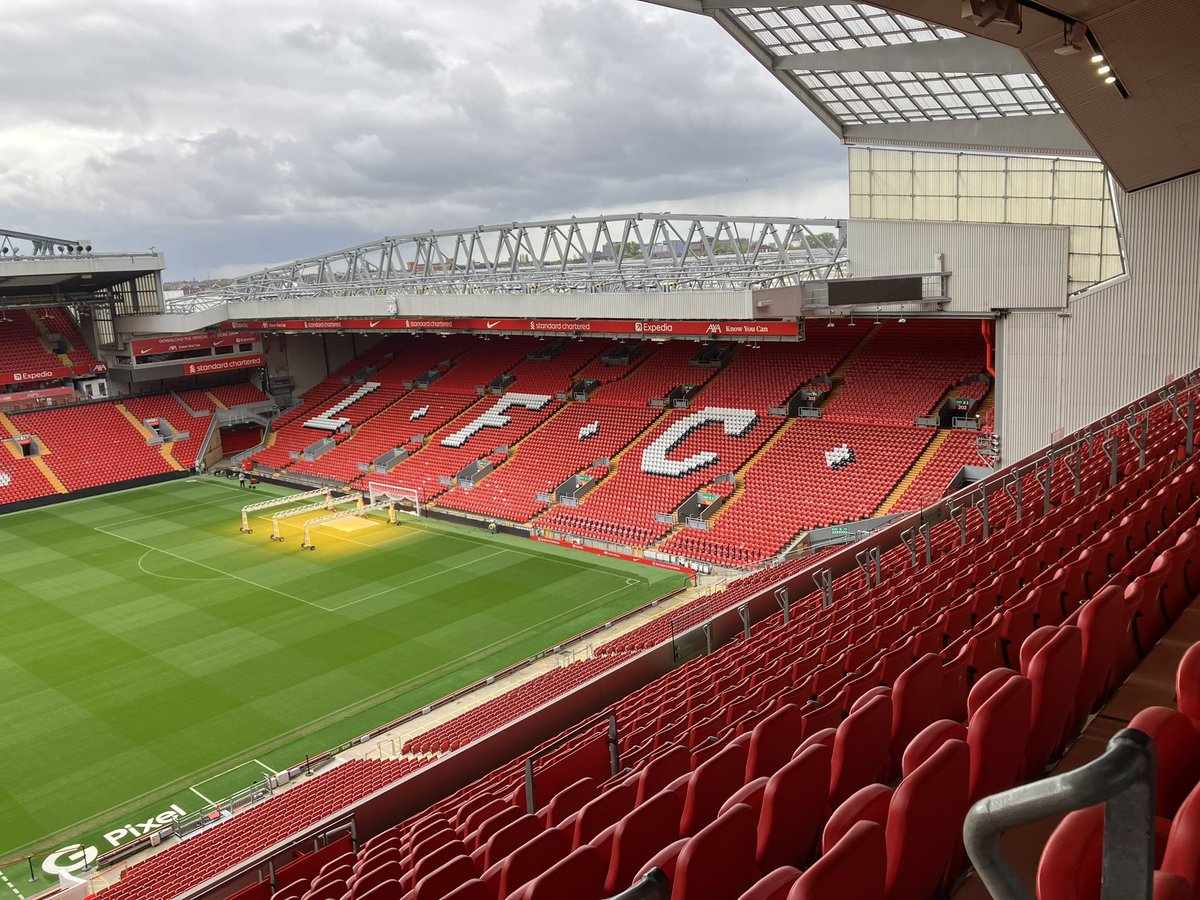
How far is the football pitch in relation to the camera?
18.4m

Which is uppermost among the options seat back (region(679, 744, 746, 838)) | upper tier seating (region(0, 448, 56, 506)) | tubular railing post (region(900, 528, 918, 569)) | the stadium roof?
the stadium roof

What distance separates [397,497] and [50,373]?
20501mm

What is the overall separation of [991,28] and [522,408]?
30.8 meters

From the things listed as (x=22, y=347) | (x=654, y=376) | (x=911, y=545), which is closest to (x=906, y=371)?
(x=654, y=376)

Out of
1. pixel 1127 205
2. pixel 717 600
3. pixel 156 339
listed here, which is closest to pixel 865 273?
pixel 1127 205

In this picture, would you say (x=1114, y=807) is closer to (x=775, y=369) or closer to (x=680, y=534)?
(x=680, y=534)

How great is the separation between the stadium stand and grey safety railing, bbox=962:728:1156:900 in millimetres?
677

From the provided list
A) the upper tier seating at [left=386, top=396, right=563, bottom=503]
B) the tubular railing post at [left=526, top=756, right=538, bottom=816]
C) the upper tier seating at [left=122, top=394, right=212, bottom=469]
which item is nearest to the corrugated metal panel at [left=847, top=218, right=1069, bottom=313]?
the upper tier seating at [left=386, top=396, right=563, bottom=503]

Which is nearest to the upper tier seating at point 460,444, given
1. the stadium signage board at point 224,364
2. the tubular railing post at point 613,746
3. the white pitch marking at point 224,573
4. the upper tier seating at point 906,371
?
the white pitch marking at point 224,573

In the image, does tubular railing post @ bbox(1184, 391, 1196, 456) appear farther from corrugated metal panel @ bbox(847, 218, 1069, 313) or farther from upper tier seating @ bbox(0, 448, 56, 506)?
upper tier seating @ bbox(0, 448, 56, 506)

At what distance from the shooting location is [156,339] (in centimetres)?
4591

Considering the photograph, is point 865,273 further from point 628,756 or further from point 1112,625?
point 1112,625

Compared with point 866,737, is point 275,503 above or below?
below

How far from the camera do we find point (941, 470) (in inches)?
1090
